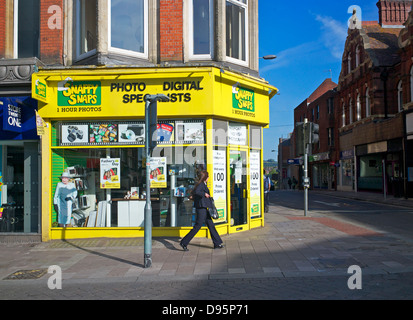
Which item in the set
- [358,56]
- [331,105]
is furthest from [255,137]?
[331,105]

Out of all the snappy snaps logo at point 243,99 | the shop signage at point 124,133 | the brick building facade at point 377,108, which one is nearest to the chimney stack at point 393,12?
the brick building facade at point 377,108

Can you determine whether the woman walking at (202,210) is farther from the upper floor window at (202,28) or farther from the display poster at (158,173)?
the upper floor window at (202,28)

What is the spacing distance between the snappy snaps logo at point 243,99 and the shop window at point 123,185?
68.5 inches

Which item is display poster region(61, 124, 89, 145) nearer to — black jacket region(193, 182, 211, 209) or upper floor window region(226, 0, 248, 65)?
black jacket region(193, 182, 211, 209)

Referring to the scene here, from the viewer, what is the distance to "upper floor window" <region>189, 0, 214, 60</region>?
10.4 meters

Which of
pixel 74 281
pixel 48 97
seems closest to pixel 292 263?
pixel 74 281

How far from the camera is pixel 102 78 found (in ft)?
31.8

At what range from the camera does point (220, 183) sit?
32.6 feet

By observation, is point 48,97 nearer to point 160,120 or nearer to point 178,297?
point 160,120

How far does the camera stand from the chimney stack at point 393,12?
32250 millimetres

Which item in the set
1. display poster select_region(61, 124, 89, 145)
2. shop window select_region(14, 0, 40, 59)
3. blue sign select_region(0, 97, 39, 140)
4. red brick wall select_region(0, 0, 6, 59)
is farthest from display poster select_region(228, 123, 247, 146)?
red brick wall select_region(0, 0, 6, 59)

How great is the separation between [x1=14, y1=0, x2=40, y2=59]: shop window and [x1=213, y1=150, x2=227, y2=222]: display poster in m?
6.09

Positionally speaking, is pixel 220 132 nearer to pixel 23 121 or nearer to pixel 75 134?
pixel 75 134

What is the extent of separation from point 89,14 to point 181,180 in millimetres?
5551
